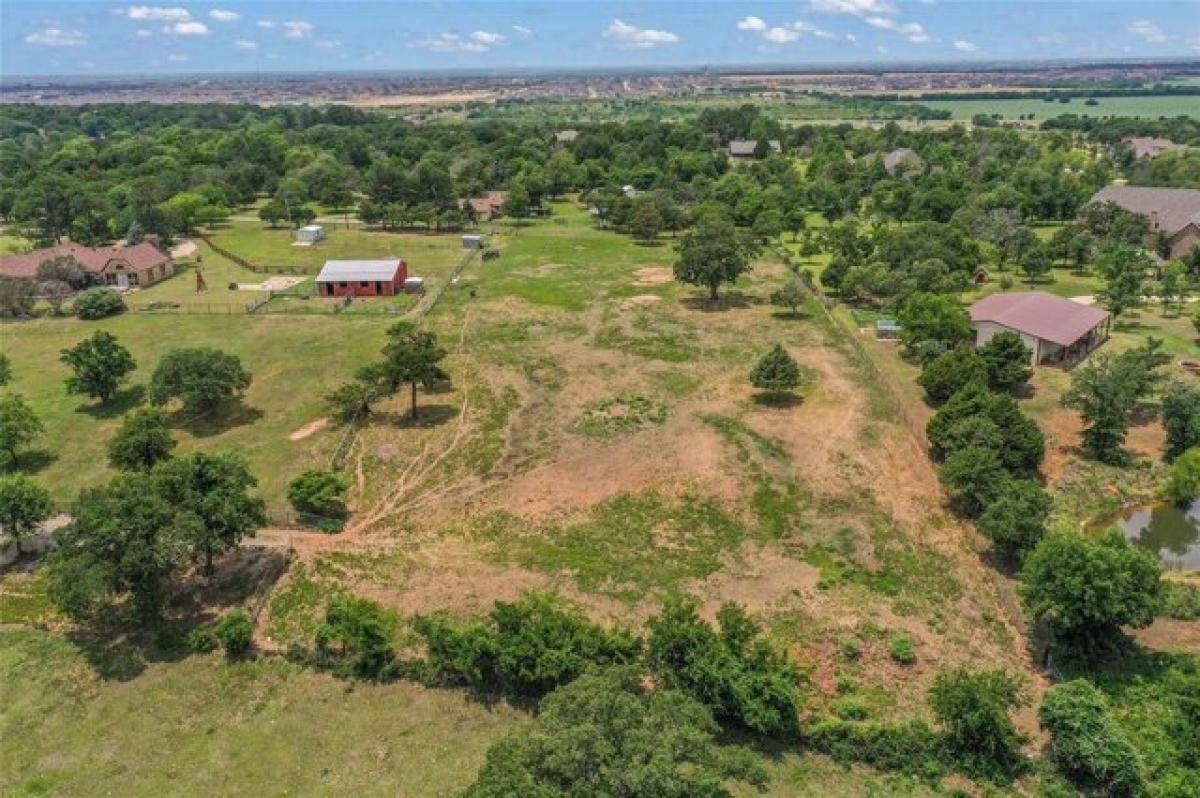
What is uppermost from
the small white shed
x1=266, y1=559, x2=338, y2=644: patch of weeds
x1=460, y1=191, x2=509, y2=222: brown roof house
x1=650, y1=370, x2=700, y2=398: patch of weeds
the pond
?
x1=460, y1=191, x2=509, y2=222: brown roof house

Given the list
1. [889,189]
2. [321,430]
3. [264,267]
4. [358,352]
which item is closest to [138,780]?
[321,430]

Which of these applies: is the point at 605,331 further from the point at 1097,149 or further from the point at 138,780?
the point at 1097,149

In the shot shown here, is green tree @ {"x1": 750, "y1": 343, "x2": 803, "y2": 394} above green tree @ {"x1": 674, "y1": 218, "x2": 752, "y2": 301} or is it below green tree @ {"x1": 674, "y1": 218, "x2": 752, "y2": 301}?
below

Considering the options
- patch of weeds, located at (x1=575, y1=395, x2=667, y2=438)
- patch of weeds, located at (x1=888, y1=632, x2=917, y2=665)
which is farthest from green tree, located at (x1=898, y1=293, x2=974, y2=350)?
patch of weeds, located at (x1=888, y1=632, x2=917, y2=665)

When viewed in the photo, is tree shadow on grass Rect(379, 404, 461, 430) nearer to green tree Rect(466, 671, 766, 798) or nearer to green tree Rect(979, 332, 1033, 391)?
green tree Rect(466, 671, 766, 798)

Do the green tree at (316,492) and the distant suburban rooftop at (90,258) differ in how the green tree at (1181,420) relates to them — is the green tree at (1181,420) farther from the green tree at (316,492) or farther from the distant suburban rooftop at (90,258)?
the distant suburban rooftop at (90,258)

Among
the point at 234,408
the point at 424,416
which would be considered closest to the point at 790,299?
the point at 424,416
